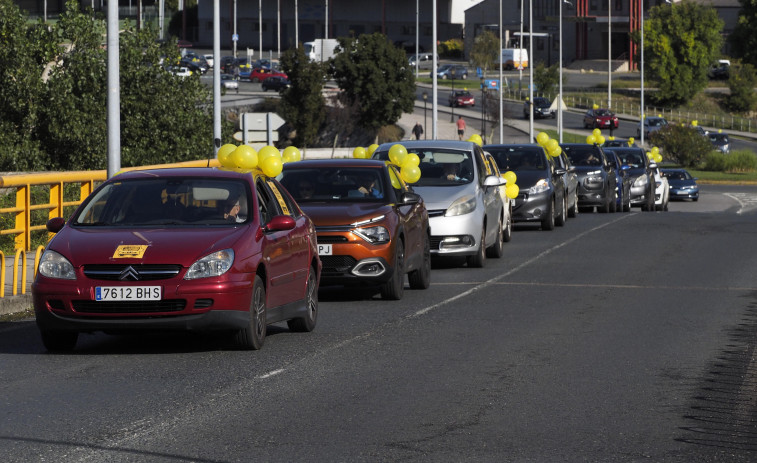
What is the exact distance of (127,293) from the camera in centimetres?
1042

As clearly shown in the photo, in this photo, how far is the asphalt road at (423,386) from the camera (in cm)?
739

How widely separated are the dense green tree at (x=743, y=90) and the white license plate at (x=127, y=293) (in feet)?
326

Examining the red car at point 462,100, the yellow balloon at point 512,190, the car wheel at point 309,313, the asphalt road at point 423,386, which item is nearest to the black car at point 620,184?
the yellow balloon at point 512,190

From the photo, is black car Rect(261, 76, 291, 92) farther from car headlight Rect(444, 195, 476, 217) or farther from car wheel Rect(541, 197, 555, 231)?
car headlight Rect(444, 195, 476, 217)

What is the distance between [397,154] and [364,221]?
5.25 m

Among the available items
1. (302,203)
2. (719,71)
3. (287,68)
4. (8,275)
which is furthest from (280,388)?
(719,71)

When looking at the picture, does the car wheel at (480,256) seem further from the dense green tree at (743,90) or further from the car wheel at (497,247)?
the dense green tree at (743,90)

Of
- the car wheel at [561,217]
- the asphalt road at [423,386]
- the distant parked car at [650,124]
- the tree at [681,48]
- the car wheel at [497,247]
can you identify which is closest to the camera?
the asphalt road at [423,386]

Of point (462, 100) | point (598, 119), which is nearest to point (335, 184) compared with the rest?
point (598, 119)

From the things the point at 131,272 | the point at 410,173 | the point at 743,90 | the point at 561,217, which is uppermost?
the point at 743,90

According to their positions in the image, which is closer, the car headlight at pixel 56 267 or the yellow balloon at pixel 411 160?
the car headlight at pixel 56 267

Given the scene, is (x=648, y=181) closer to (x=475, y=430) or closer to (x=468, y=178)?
(x=468, y=178)

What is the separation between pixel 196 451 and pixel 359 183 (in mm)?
9125

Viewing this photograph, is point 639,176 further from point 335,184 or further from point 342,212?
point 342,212
